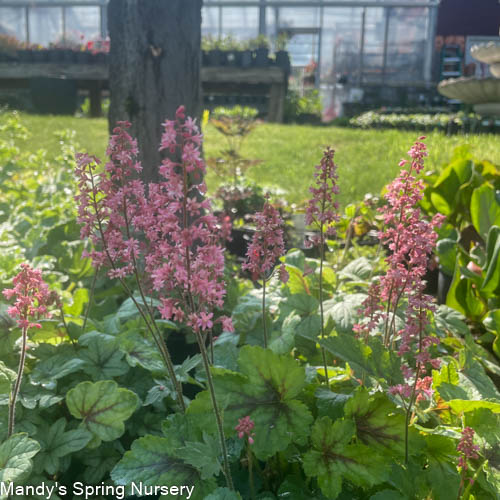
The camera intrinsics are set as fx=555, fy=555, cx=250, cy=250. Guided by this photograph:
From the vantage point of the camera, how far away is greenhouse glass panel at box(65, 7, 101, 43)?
59.1ft

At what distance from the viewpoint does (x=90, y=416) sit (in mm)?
1320

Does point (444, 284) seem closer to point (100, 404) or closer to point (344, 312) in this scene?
point (344, 312)

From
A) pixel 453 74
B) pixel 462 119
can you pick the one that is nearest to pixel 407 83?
pixel 453 74

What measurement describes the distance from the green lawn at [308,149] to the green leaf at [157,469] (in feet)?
11.9

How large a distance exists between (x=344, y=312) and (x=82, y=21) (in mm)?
19037

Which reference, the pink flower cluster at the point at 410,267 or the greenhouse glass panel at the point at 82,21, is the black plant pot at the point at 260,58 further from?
the pink flower cluster at the point at 410,267

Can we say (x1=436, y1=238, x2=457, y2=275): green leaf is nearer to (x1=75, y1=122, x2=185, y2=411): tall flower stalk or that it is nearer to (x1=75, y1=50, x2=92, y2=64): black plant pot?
(x1=75, y1=122, x2=185, y2=411): tall flower stalk

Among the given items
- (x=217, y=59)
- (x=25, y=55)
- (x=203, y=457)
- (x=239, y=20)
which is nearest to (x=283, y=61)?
(x=217, y=59)

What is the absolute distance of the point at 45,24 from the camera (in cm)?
1811

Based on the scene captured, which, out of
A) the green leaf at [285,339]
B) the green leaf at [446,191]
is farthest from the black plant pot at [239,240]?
the green leaf at [285,339]

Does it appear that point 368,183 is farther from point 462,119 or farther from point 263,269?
point 462,119

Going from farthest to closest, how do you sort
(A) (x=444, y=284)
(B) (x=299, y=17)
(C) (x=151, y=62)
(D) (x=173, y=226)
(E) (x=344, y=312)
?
(B) (x=299, y=17) → (C) (x=151, y=62) → (A) (x=444, y=284) → (E) (x=344, y=312) → (D) (x=173, y=226)

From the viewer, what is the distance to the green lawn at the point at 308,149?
17.8 feet

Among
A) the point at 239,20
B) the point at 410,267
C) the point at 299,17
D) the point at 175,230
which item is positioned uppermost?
the point at 299,17
